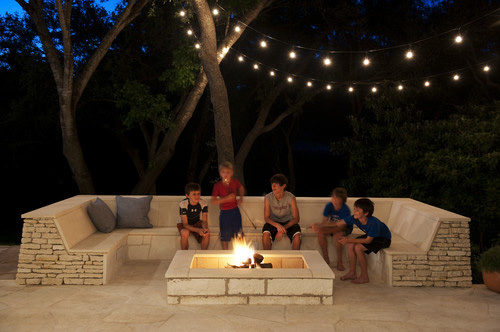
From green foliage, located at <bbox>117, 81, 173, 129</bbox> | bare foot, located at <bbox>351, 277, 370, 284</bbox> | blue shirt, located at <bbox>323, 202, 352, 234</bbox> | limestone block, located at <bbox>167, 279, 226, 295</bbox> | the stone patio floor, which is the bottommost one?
the stone patio floor

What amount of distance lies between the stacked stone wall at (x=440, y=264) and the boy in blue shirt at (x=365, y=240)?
250mm

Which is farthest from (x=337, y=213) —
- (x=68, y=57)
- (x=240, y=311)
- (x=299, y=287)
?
(x=68, y=57)

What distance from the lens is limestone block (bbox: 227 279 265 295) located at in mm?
4570

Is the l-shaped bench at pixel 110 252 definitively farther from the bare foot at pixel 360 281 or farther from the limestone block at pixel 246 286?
the limestone block at pixel 246 286

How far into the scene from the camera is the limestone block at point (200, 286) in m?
4.55

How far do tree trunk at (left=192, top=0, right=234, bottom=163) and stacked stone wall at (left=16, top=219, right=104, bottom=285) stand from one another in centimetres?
320

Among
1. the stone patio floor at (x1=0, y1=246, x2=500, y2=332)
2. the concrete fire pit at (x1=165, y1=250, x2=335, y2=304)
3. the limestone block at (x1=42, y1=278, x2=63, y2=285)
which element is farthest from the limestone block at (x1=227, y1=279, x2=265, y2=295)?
the limestone block at (x1=42, y1=278, x2=63, y2=285)

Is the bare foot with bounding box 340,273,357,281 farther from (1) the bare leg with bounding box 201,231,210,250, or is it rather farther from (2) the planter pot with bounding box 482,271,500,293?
(1) the bare leg with bounding box 201,231,210,250

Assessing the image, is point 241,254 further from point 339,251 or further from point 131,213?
point 131,213

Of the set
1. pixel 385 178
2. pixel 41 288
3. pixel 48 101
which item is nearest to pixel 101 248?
pixel 41 288

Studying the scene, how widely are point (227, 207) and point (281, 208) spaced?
0.68 metres

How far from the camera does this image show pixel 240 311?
4.42 m

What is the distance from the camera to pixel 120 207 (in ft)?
21.0

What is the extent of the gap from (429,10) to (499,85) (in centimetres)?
277
